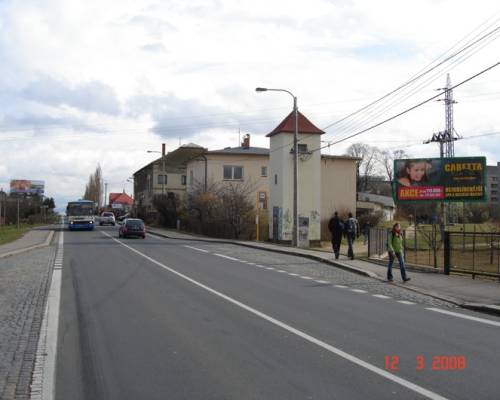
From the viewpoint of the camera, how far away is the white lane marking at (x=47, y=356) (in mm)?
6450

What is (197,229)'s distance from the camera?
177ft

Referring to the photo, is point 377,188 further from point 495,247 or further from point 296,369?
point 296,369

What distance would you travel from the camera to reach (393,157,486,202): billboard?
21781 millimetres

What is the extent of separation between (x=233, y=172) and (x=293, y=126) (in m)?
18.0

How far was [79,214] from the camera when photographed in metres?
59.1

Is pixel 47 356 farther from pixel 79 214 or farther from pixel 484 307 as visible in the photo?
pixel 79 214

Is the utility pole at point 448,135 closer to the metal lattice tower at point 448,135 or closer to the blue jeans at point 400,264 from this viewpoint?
the metal lattice tower at point 448,135

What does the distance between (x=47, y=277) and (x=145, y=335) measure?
9783 mm

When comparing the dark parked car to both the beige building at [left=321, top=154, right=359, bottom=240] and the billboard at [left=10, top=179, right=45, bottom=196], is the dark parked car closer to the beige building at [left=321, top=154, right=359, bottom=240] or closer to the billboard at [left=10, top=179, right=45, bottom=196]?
the beige building at [left=321, top=154, right=359, bottom=240]

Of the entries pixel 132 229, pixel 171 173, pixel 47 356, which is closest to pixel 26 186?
pixel 171 173

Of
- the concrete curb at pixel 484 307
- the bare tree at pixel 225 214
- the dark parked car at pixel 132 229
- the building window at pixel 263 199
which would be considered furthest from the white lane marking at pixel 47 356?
the building window at pixel 263 199

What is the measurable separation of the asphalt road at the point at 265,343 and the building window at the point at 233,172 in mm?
48738
